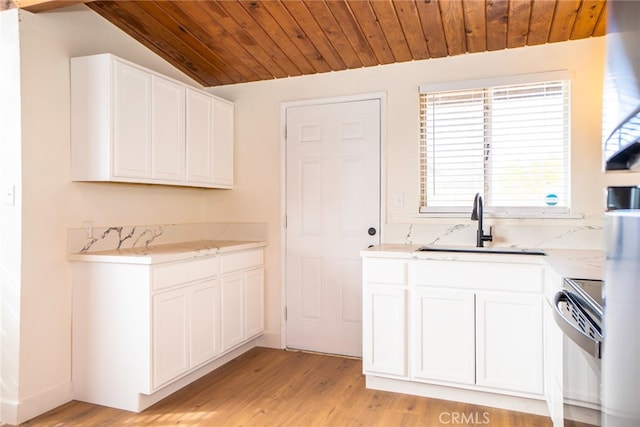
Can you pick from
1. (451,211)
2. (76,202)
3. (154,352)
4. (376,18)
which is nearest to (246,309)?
(154,352)

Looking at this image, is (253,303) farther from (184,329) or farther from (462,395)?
(462,395)

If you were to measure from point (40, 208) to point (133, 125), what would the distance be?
74cm

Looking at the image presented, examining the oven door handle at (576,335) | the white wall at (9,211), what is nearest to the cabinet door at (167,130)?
the white wall at (9,211)

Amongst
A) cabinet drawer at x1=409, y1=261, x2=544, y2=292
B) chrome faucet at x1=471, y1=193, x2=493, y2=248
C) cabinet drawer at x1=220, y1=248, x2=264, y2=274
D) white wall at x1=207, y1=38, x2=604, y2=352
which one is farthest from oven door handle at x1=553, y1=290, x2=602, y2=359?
cabinet drawer at x1=220, y1=248, x2=264, y2=274

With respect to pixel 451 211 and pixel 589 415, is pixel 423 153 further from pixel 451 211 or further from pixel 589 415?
pixel 589 415

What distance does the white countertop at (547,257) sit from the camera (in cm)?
175

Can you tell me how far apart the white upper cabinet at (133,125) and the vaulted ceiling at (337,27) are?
385 mm

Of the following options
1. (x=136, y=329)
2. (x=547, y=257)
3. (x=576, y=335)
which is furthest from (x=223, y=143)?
(x=576, y=335)

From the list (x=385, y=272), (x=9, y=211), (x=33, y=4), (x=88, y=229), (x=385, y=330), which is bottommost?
(x=385, y=330)

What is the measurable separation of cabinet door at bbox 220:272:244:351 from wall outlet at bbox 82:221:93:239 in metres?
0.93

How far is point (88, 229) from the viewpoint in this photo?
2.80 metres

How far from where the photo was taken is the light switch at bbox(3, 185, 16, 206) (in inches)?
94.9

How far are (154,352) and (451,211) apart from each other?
7.29 ft

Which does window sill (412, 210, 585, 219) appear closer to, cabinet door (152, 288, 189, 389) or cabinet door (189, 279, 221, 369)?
cabinet door (189, 279, 221, 369)
